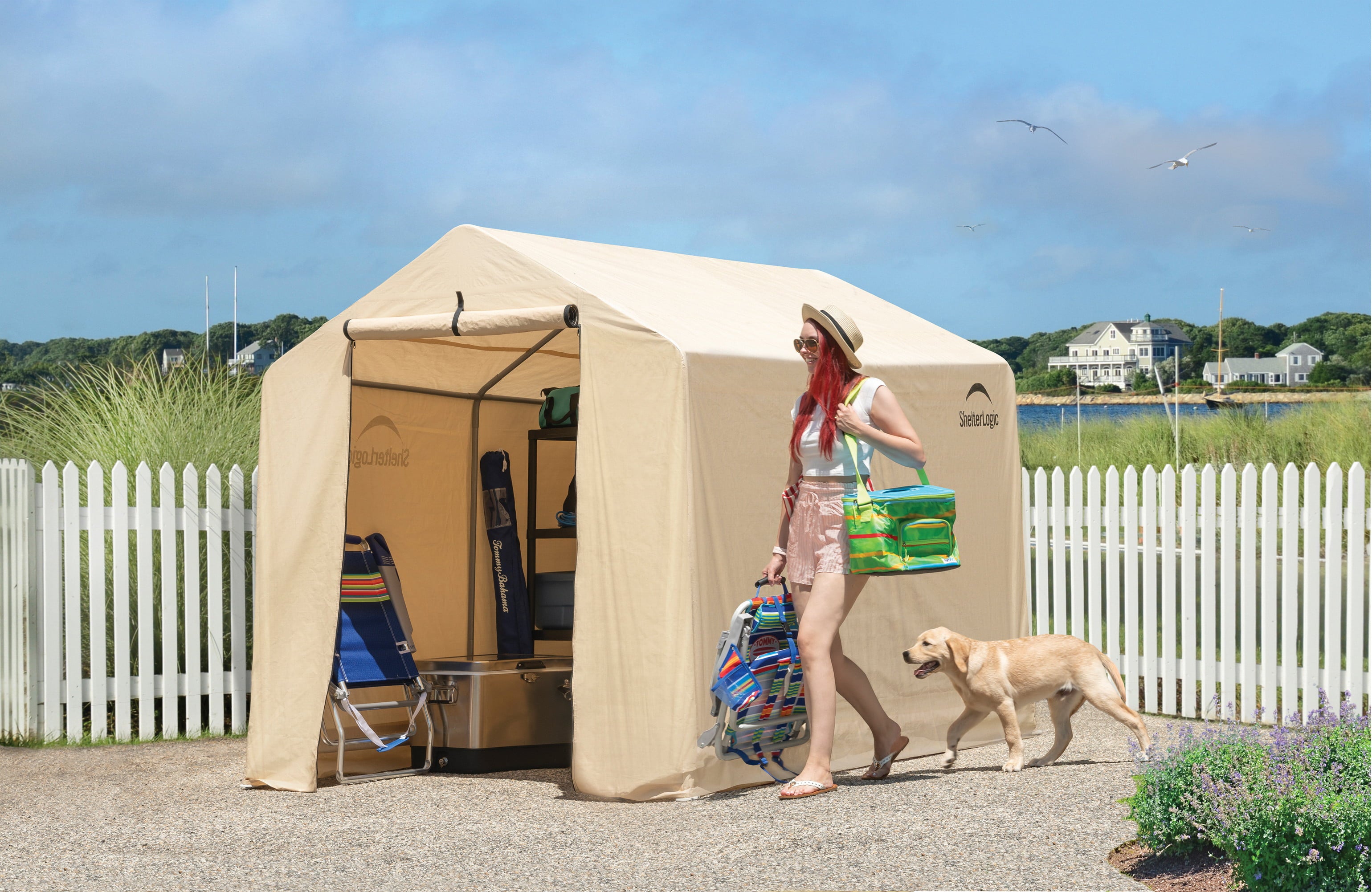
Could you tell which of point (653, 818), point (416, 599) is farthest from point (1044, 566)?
point (653, 818)

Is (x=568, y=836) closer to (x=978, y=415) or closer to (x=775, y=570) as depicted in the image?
(x=775, y=570)

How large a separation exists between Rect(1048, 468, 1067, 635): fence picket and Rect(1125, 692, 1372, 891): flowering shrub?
14.4 ft

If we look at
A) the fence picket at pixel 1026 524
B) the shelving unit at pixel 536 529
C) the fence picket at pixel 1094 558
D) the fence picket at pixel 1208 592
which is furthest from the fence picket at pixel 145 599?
the fence picket at pixel 1208 592

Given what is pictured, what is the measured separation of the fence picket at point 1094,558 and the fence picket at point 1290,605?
1207mm

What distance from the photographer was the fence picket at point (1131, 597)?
27.9 ft

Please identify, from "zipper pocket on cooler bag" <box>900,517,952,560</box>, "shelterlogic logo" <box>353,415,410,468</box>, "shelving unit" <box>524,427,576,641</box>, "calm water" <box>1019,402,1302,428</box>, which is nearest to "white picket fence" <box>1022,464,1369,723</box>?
"zipper pocket on cooler bag" <box>900,517,952,560</box>

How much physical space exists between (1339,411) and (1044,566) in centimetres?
857

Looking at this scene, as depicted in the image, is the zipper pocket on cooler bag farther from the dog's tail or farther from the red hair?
the dog's tail

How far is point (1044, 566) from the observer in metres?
9.20

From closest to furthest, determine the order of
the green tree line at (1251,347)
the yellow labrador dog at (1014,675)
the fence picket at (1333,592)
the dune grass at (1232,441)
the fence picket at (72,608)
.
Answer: the yellow labrador dog at (1014,675) → the fence picket at (72,608) → the fence picket at (1333,592) → the dune grass at (1232,441) → the green tree line at (1251,347)

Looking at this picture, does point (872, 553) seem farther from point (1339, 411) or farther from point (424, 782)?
point (1339, 411)

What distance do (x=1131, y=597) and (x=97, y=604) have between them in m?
6.36

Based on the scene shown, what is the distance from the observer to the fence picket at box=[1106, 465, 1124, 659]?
8617 mm

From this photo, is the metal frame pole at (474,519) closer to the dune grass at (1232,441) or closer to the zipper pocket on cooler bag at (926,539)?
the zipper pocket on cooler bag at (926,539)
